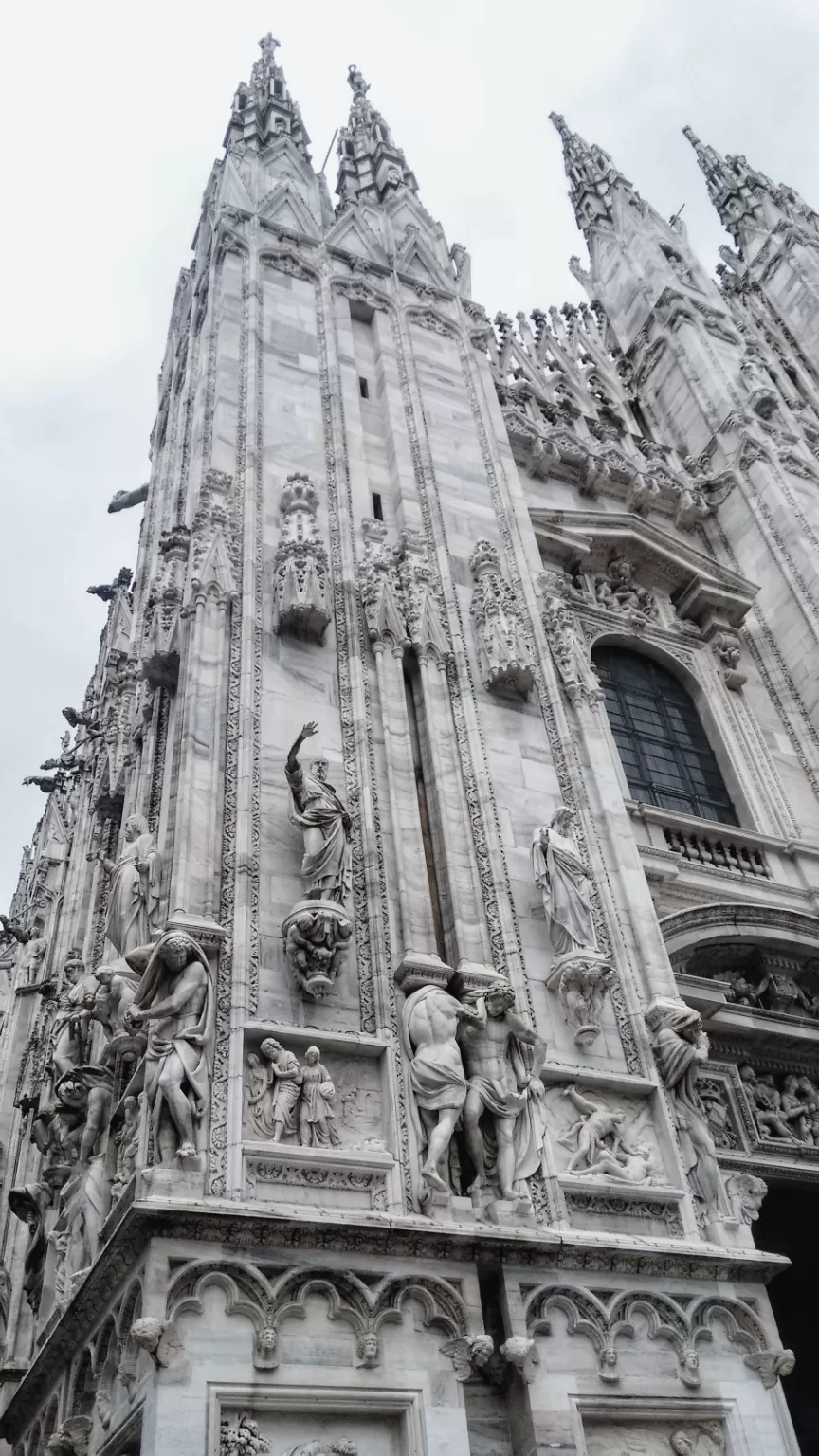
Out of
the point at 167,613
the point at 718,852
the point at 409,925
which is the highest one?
the point at 167,613

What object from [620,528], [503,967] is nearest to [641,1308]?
[503,967]

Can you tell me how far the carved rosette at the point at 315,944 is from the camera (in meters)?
10.1

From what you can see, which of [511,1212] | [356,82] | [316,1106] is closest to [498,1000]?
[511,1212]

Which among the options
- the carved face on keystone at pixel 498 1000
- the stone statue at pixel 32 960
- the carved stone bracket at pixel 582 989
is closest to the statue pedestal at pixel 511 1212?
the carved face on keystone at pixel 498 1000

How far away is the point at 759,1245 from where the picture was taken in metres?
14.8

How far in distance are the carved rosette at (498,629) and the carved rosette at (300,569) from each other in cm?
185

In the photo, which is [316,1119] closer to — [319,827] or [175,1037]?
[175,1037]

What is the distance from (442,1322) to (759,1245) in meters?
7.46

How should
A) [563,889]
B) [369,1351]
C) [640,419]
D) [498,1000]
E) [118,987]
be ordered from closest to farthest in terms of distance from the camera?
[369,1351] < [118,987] < [498,1000] < [563,889] < [640,419]

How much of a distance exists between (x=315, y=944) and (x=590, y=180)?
28188mm

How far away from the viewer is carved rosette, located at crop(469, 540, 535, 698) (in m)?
13.7

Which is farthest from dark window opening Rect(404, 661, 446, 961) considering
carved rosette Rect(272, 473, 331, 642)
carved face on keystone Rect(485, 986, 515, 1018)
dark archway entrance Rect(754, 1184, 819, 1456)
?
dark archway entrance Rect(754, 1184, 819, 1456)

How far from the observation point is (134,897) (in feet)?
35.7

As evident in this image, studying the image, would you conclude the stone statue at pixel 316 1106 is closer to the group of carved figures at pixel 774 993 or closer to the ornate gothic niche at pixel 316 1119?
the ornate gothic niche at pixel 316 1119
